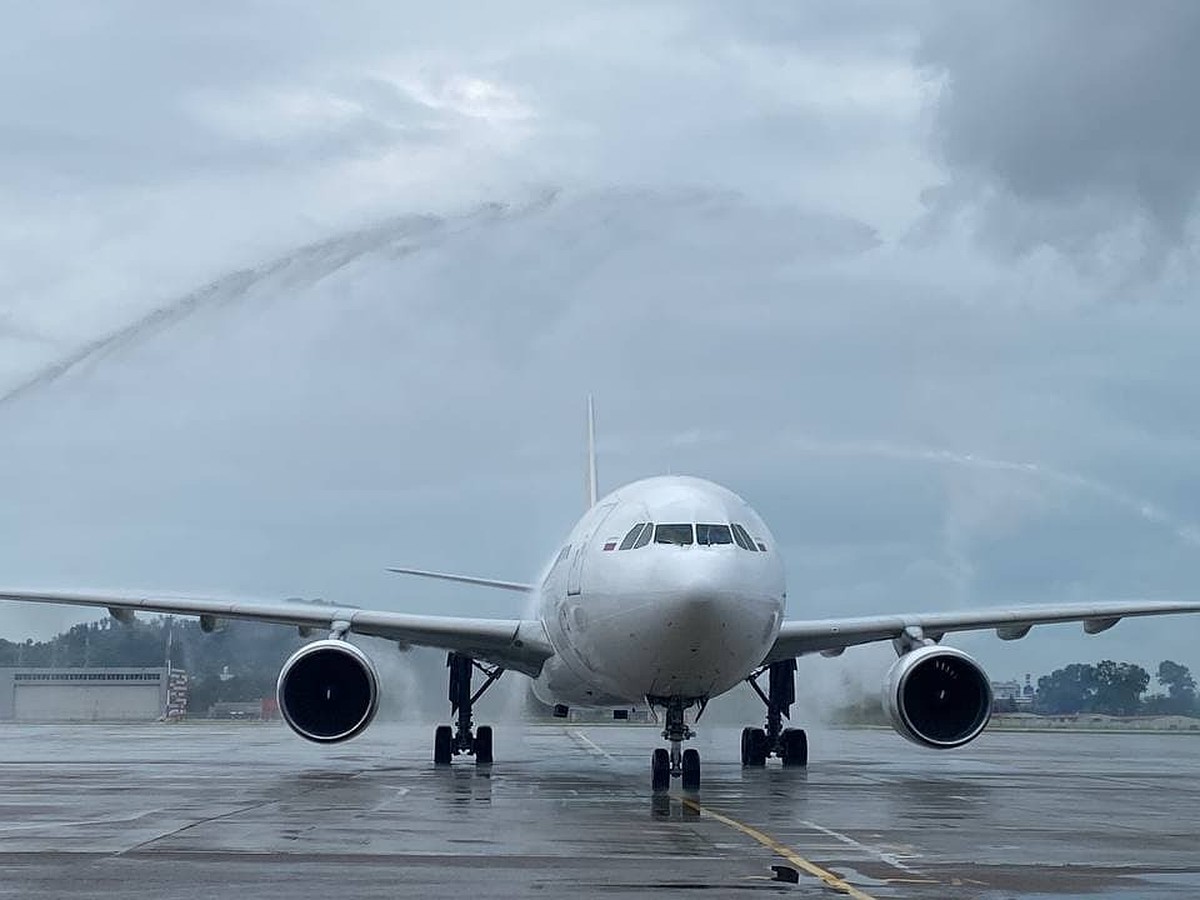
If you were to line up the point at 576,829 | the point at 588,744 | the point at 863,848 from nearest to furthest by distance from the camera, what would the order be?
the point at 863,848
the point at 576,829
the point at 588,744

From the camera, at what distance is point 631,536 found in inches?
861

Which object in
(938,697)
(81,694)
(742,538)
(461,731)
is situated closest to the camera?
(742,538)

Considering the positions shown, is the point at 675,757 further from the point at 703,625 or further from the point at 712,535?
the point at 712,535

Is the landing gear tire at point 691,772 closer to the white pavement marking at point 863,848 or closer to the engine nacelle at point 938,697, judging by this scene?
the engine nacelle at point 938,697

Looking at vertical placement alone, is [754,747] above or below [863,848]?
above

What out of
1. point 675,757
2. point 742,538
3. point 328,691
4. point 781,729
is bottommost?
point 675,757

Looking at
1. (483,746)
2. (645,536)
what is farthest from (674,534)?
(483,746)

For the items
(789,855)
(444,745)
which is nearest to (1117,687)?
(444,745)

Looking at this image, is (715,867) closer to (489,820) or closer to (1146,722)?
(489,820)

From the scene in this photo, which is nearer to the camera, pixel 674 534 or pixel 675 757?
pixel 674 534

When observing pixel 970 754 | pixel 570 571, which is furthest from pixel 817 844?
pixel 970 754

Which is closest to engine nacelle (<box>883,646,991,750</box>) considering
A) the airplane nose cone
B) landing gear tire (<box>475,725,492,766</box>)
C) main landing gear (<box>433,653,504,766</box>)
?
the airplane nose cone

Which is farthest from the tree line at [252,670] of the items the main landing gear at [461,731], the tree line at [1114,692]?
the main landing gear at [461,731]

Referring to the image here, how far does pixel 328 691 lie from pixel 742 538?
7.64m
